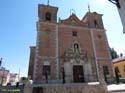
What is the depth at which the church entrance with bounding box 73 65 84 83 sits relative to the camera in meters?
16.7

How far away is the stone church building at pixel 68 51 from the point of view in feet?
52.2

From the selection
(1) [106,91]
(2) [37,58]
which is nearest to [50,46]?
(2) [37,58]

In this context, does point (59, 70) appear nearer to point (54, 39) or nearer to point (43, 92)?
point (54, 39)

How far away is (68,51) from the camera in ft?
57.5

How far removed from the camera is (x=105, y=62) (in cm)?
1859

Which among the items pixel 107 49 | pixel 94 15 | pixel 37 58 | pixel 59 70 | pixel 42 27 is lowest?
pixel 59 70

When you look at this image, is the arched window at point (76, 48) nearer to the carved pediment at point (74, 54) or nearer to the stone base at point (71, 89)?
the carved pediment at point (74, 54)

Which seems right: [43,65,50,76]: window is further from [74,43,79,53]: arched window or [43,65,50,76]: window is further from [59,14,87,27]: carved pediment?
[59,14,87,27]: carved pediment

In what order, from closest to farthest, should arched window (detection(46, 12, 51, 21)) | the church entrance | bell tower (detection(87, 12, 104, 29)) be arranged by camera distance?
the church entrance, arched window (detection(46, 12, 51, 21)), bell tower (detection(87, 12, 104, 29))

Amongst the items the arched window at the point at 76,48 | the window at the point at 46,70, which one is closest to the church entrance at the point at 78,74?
the arched window at the point at 76,48

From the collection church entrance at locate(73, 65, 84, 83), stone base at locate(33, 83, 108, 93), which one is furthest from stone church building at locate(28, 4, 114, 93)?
stone base at locate(33, 83, 108, 93)

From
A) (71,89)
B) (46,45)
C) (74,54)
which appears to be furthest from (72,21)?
(71,89)

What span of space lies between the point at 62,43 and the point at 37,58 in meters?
4.11

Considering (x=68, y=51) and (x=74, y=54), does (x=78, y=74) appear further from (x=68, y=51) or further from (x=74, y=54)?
(x=68, y=51)
